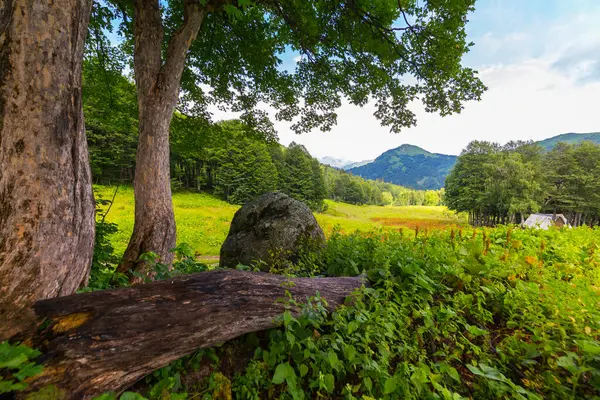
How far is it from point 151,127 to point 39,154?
235 cm

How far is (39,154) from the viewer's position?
199 cm

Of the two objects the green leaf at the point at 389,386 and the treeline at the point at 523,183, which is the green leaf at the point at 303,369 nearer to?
the green leaf at the point at 389,386

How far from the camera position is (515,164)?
29359 mm

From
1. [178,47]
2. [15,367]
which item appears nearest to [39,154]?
[15,367]

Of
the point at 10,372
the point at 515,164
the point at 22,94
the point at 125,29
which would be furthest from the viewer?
the point at 515,164

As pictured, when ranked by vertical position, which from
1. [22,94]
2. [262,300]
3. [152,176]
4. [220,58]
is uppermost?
[220,58]

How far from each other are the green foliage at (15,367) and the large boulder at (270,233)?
411cm

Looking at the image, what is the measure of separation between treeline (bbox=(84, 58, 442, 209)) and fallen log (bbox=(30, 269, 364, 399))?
10.5ft

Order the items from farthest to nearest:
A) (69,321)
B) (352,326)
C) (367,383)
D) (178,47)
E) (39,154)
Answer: (178,47)
(352,326)
(39,154)
(367,383)
(69,321)

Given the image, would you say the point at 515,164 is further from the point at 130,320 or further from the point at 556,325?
the point at 130,320

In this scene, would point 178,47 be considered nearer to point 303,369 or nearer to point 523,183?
point 303,369

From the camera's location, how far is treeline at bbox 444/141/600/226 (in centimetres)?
2956

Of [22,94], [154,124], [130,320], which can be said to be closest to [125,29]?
[154,124]

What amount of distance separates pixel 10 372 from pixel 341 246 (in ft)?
14.2
